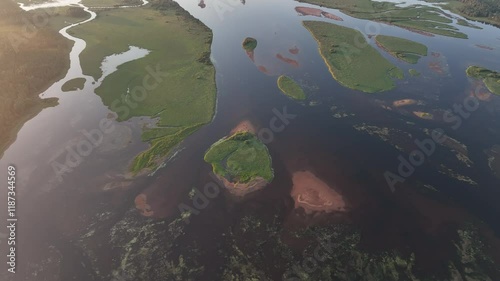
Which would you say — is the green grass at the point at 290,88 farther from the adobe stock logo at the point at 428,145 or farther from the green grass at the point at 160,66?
the adobe stock logo at the point at 428,145

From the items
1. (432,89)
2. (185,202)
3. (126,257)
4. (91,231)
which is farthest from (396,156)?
(91,231)

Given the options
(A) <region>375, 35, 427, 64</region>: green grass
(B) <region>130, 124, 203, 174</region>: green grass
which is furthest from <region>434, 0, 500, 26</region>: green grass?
(B) <region>130, 124, 203, 174</region>: green grass

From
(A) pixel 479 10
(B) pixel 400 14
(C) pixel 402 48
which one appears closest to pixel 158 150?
(C) pixel 402 48

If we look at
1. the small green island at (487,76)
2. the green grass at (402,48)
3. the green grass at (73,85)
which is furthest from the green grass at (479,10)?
the green grass at (73,85)

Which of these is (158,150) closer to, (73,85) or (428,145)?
(73,85)

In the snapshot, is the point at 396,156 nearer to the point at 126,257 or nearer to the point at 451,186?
the point at 451,186

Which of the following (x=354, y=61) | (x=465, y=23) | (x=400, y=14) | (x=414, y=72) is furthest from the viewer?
(x=400, y=14)
